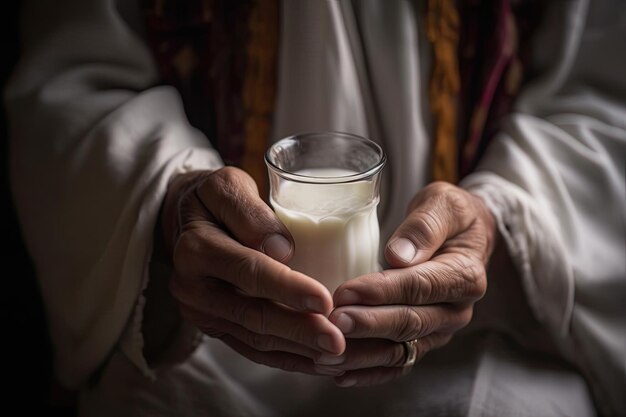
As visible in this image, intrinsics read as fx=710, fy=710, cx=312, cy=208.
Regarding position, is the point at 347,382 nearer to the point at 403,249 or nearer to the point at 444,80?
the point at 403,249

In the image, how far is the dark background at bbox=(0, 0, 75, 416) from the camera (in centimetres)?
119

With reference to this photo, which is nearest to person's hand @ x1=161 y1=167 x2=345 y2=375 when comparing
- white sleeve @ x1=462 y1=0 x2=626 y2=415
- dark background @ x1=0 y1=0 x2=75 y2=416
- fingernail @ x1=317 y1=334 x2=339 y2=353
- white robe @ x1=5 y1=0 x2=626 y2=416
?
fingernail @ x1=317 y1=334 x2=339 y2=353

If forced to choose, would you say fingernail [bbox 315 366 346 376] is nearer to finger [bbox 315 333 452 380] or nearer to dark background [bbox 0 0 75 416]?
finger [bbox 315 333 452 380]

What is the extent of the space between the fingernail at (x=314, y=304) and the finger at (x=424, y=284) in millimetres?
38

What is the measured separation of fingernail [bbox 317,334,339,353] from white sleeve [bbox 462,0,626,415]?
34 centimetres

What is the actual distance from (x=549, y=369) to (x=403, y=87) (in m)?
0.44

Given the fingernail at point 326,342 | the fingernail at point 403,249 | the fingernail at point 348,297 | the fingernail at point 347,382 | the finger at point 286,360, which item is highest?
the fingernail at point 403,249

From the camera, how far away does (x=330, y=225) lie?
749 mm

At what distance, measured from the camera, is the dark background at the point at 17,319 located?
1.19m

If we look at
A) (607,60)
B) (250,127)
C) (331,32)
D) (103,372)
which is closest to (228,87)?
(250,127)

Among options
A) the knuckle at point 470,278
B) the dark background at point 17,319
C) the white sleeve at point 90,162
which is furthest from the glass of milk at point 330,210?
the dark background at point 17,319

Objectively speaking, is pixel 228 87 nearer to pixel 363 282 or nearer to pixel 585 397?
pixel 363 282

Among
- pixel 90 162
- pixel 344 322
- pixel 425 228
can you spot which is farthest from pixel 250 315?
pixel 90 162

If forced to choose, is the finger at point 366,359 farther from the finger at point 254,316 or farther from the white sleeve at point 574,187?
the white sleeve at point 574,187
